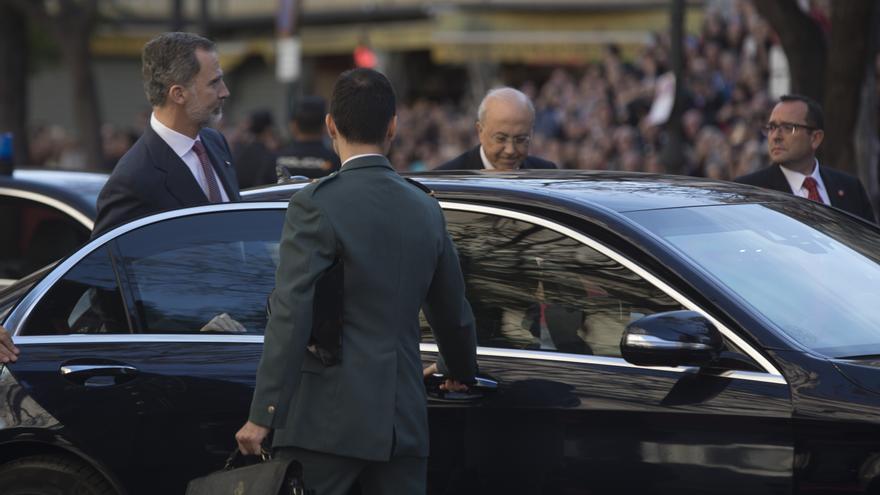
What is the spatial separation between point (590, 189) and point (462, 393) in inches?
32.1

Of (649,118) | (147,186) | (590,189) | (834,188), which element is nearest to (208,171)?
(147,186)

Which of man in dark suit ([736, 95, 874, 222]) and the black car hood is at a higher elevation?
man in dark suit ([736, 95, 874, 222])

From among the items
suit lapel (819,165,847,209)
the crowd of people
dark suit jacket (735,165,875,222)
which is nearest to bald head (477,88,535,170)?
dark suit jacket (735,165,875,222)

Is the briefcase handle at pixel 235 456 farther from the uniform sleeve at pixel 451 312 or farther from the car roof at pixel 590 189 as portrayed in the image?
the car roof at pixel 590 189

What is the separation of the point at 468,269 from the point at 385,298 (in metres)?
0.62

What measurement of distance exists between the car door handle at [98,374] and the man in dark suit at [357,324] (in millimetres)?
893

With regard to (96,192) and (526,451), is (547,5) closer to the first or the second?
(96,192)

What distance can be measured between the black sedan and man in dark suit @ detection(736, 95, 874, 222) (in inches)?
93.5

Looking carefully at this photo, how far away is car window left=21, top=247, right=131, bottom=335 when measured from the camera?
206 inches

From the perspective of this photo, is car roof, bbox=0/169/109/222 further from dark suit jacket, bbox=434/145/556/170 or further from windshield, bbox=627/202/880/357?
windshield, bbox=627/202/880/357

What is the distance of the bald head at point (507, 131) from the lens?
25.2ft

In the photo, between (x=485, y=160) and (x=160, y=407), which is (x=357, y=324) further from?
(x=485, y=160)

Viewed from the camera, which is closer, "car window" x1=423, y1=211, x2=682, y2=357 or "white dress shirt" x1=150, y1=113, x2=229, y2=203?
"car window" x1=423, y1=211, x2=682, y2=357

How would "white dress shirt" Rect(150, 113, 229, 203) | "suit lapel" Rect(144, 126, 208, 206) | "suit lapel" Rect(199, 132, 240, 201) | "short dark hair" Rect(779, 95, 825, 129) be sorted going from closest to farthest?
"suit lapel" Rect(144, 126, 208, 206) → "white dress shirt" Rect(150, 113, 229, 203) → "suit lapel" Rect(199, 132, 240, 201) → "short dark hair" Rect(779, 95, 825, 129)
